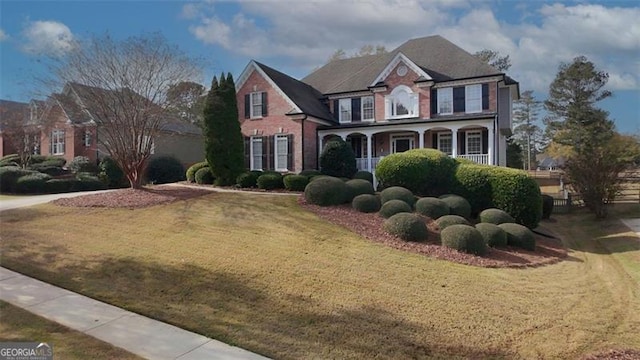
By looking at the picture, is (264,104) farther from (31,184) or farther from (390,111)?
(31,184)

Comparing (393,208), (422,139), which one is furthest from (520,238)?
(422,139)

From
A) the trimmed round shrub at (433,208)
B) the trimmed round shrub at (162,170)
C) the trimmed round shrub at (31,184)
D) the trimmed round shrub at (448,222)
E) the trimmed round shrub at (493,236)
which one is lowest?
the trimmed round shrub at (493,236)

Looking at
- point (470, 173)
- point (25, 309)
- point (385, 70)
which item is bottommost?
point (25, 309)

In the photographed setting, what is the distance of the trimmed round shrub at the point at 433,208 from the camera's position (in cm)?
1352

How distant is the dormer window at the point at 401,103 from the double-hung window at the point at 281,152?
6443 mm

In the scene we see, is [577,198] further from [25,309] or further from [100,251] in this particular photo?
[25,309]

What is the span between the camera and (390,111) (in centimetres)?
2545

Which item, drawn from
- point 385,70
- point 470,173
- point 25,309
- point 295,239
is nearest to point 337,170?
point 470,173

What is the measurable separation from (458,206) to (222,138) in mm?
11218

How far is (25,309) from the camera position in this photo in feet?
20.8

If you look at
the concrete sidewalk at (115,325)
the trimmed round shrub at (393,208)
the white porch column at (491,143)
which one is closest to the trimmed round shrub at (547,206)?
the white porch column at (491,143)

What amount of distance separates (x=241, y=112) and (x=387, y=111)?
29.7 feet

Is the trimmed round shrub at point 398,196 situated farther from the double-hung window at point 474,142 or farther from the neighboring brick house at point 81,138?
the double-hung window at point 474,142

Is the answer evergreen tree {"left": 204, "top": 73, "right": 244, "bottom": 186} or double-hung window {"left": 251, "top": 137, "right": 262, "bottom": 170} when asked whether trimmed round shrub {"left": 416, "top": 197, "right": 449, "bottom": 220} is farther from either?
double-hung window {"left": 251, "top": 137, "right": 262, "bottom": 170}
